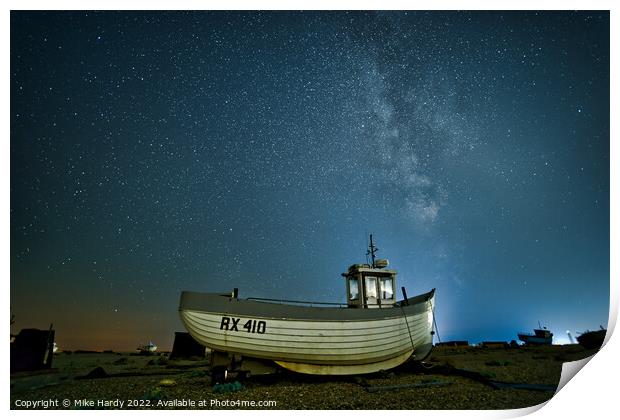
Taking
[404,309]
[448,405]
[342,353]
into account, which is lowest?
[448,405]

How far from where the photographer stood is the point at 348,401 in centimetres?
625

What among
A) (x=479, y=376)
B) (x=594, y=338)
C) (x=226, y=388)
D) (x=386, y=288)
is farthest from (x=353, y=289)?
(x=594, y=338)

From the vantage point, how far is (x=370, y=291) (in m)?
9.90

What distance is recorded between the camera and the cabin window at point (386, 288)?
10.0 metres

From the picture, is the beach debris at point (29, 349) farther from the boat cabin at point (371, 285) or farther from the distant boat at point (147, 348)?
the distant boat at point (147, 348)

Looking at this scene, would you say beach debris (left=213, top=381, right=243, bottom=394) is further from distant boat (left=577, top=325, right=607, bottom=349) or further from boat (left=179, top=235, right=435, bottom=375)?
distant boat (left=577, top=325, right=607, bottom=349)

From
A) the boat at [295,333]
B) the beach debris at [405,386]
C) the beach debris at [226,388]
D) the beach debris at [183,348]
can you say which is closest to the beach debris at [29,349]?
the boat at [295,333]

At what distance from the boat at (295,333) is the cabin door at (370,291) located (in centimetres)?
100

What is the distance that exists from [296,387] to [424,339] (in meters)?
4.61

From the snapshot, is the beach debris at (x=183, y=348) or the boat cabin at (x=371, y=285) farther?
the beach debris at (x=183, y=348)

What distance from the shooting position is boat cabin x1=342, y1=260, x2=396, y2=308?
9805 mm

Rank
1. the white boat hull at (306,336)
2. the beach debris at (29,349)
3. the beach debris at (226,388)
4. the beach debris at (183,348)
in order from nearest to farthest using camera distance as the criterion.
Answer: the beach debris at (226,388) → the white boat hull at (306,336) → the beach debris at (29,349) → the beach debris at (183,348)
